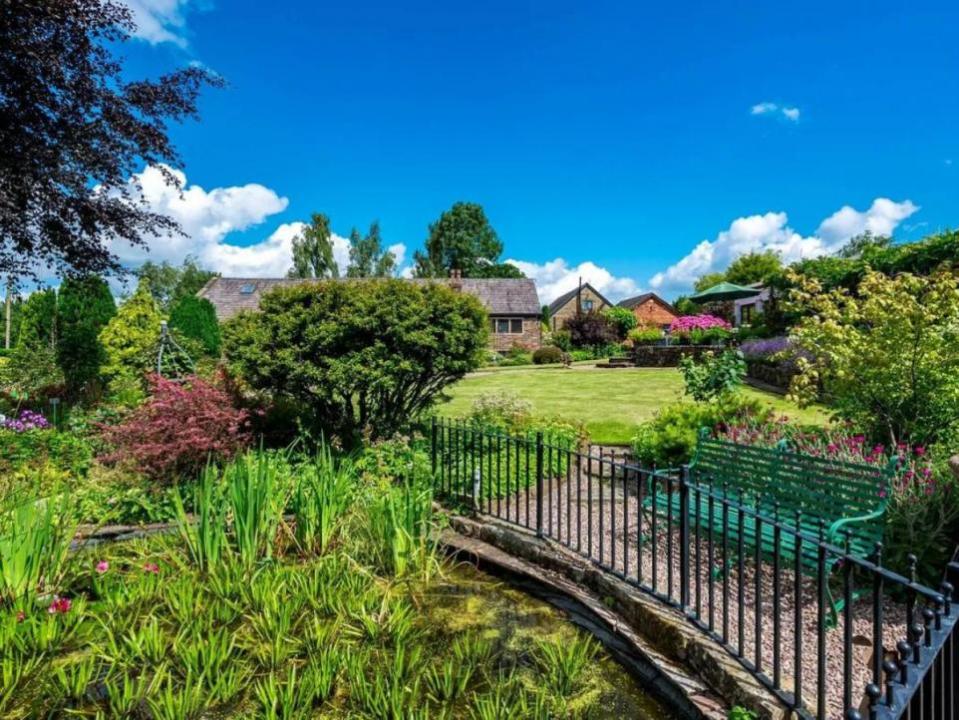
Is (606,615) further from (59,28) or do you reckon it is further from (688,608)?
(59,28)

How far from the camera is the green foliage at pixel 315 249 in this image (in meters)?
46.6

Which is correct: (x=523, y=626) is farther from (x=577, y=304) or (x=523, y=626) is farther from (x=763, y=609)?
(x=577, y=304)

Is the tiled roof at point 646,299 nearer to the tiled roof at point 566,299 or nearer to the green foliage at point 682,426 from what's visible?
the tiled roof at point 566,299

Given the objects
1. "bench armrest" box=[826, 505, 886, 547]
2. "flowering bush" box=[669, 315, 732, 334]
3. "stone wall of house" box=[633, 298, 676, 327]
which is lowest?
"bench armrest" box=[826, 505, 886, 547]

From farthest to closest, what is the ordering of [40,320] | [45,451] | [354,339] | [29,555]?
[40,320] → [45,451] → [354,339] → [29,555]

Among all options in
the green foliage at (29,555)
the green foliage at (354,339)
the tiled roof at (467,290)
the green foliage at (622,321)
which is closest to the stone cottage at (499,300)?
the tiled roof at (467,290)

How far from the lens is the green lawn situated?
10148mm

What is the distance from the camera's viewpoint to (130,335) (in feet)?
43.7

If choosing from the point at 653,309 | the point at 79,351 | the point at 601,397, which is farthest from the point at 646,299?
the point at 79,351

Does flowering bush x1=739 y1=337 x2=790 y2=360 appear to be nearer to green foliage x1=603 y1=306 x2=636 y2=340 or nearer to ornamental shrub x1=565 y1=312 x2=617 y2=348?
ornamental shrub x1=565 y1=312 x2=617 y2=348

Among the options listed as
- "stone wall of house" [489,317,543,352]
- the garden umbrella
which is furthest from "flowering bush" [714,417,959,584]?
"stone wall of house" [489,317,543,352]

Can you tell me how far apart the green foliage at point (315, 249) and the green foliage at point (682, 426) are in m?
42.8

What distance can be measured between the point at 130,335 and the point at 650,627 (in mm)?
14061

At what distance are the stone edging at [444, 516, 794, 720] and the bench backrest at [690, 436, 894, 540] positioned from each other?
0.91 metres
